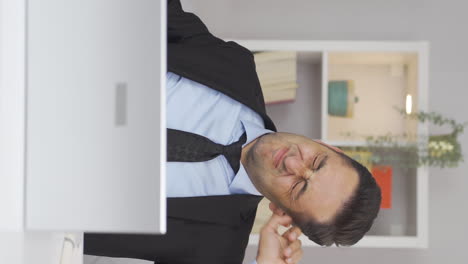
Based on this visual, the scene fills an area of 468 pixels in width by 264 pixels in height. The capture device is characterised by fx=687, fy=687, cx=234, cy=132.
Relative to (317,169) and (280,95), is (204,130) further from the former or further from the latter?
(280,95)

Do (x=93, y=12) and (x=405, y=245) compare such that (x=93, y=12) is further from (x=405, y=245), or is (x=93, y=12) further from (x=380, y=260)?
(x=380, y=260)

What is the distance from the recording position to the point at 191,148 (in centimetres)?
169

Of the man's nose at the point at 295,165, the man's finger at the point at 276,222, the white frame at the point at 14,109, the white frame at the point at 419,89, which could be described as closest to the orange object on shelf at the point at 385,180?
the white frame at the point at 419,89

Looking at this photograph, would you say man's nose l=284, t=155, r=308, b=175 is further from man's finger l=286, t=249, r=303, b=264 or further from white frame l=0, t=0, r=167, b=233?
white frame l=0, t=0, r=167, b=233

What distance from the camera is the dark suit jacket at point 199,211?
180cm

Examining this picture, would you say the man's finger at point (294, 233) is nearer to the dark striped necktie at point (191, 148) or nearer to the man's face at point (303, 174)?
the man's face at point (303, 174)

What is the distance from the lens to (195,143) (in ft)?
5.57

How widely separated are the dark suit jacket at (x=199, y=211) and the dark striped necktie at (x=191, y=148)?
11 cm

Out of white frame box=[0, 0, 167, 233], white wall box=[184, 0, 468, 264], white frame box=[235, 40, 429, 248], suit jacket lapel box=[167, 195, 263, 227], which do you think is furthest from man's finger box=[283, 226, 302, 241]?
white wall box=[184, 0, 468, 264]

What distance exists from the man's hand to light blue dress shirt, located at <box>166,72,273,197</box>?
100 mm

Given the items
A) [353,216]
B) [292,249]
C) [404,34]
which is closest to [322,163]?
[353,216]

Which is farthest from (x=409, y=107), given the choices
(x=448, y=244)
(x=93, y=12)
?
(x=93, y=12)

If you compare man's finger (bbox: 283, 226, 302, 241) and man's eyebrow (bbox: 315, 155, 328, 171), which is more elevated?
man's eyebrow (bbox: 315, 155, 328, 171)

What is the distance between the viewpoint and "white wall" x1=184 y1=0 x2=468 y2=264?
3553 mm
